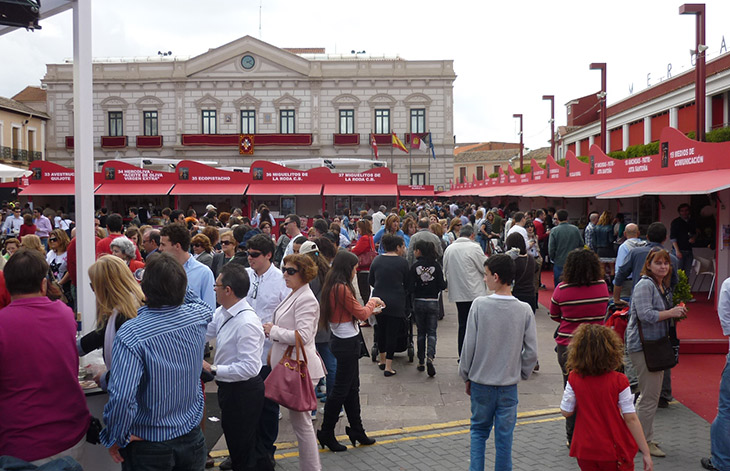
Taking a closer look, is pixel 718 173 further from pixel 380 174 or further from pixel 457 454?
pixel 380 174

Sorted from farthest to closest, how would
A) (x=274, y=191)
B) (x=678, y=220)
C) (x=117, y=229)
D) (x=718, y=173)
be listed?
(x=274, y=191) < (x=678, y=220) < (x=718, y=173) < (x=117, y=229)

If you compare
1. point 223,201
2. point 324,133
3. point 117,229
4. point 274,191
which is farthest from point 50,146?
point 117,229

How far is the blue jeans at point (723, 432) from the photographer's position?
466 centimetres

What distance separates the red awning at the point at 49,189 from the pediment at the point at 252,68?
811 inches

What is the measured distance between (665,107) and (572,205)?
14372mm

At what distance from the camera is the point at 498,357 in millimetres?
4406

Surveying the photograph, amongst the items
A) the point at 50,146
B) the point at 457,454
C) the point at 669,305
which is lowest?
the point at 457,454

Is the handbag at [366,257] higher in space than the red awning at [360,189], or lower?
lower

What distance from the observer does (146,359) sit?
307cm

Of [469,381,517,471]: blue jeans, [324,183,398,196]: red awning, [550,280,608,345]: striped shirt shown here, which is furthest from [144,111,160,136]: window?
[469,381,517,471]: blue jeans

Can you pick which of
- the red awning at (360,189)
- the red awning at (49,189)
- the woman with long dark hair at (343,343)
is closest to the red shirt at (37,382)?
the woman with long dark hair at (343,343)

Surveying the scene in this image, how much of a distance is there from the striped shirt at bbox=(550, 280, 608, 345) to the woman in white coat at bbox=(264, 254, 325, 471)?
82.1 inches

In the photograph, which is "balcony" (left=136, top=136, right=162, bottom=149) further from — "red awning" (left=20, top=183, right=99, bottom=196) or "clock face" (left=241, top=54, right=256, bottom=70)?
"red awning" (left=20, top=183, right=99, bottom=196)

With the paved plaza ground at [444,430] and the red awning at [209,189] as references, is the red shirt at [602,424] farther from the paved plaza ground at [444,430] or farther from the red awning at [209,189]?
the red awning at [209,189]
